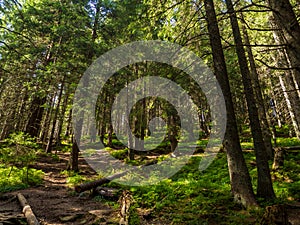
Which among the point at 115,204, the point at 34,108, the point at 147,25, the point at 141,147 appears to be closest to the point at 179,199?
the point at 115,204

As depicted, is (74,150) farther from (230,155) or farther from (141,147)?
(230,155)

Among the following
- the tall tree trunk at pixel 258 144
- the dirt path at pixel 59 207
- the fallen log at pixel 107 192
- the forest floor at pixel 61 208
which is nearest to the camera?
the forest floor at pixel 61 208

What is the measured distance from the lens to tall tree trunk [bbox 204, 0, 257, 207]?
578 cm

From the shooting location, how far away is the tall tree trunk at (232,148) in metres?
5.78

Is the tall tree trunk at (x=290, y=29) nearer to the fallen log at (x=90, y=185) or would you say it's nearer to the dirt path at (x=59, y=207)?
the dirt path at (x=59, y=207)

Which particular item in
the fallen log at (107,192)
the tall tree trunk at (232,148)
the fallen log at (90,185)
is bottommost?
the fallen log at (107,192)

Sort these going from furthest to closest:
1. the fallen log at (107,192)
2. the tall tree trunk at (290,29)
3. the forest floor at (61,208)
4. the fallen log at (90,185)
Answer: the fallen log at (90,185) → the fallen log at (107,192) → the forest floor at (61,208) → the tall tree trunk at (290,29)

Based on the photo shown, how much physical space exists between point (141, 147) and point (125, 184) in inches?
380

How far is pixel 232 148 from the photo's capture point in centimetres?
609

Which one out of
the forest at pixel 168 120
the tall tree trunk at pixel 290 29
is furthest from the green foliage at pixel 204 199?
the tall tree trunk at pixel 290 29

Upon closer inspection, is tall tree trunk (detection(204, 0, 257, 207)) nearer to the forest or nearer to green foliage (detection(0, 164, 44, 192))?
the forest

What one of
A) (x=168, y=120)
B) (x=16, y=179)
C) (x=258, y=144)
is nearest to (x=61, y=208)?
(x=16, y=179)

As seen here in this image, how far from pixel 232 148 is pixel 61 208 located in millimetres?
5915

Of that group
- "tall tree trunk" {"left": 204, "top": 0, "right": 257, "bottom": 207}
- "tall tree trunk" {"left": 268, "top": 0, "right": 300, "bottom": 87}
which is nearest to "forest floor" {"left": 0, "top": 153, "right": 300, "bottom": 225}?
"tall tree trunk" {"left": 204, "top": 0, "right": 257, "bottom": 207}
